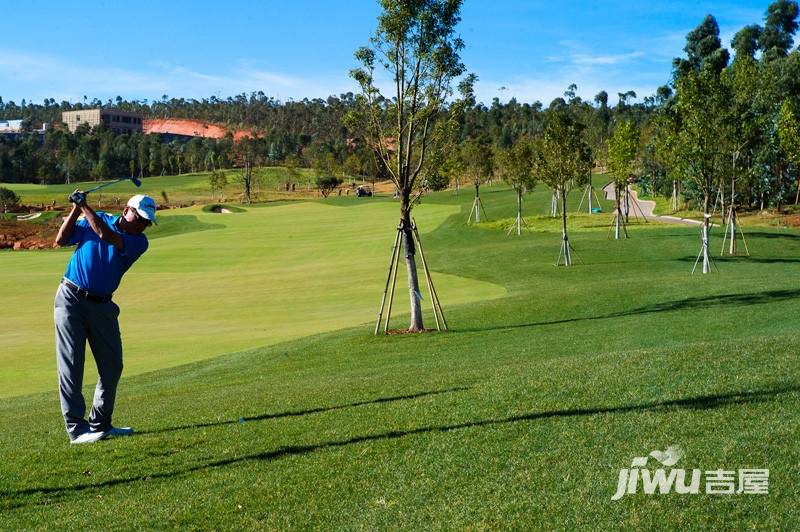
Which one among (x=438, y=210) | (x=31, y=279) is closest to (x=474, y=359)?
(x=31, y=279)

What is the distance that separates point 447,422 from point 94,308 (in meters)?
4.63

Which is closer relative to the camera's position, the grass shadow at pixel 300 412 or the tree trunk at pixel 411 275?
the grass shadow at pixel 300 412

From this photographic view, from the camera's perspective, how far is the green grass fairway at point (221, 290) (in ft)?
79.9

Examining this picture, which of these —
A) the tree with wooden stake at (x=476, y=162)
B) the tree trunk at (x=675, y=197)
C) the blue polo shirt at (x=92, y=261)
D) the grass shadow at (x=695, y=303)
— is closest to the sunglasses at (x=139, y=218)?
the blue polo shirt at (x=92, y=261)

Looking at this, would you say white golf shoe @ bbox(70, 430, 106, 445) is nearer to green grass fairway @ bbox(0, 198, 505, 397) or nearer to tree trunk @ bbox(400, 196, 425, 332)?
green grass fairway @ bbox(0, 198, 505, 397)

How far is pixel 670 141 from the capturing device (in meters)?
35.9

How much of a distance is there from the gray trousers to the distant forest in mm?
16438

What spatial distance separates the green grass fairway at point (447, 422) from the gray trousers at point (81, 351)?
0.52 m

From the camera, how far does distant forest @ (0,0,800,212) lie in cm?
3456

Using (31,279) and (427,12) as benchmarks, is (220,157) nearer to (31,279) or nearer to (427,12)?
(31,279)

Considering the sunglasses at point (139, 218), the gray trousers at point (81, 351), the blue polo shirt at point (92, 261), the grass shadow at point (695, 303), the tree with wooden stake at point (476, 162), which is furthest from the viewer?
the tree with wooden stake at point (476, 162)

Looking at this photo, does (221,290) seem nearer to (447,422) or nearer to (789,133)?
(447,422)

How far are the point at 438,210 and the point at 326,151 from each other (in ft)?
250

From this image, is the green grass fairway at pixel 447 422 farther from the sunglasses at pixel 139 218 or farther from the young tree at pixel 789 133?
the young tree at pixel 789 133
